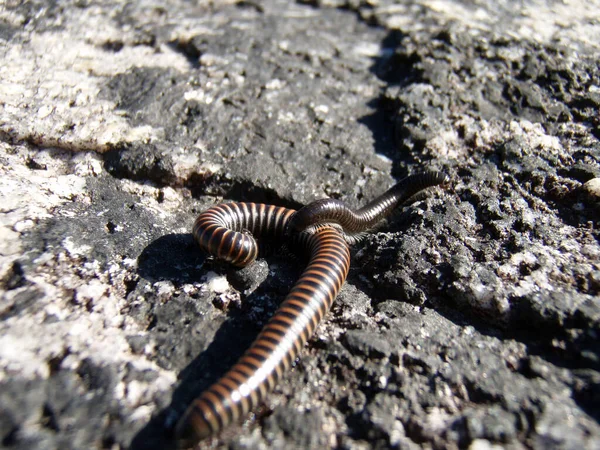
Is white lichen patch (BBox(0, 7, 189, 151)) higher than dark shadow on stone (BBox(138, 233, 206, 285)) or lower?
higher

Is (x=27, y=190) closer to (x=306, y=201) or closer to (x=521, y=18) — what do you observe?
(x=306, y=201)

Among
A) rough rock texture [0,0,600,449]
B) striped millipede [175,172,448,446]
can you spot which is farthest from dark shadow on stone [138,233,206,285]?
striped millipede [175,172,448,446]

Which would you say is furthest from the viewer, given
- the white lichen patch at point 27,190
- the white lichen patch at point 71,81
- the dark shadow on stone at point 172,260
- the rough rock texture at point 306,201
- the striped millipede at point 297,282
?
the white lichen patch at point 71,81

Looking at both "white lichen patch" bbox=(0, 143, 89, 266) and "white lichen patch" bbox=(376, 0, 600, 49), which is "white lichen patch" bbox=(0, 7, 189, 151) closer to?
"white lichen patch" bbox=(0, 143, 89, 266)

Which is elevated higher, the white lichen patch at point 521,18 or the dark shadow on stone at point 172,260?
the white lichen patch at point 521,18

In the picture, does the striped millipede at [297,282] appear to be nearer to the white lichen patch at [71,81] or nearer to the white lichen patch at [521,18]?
the white lichen patch at [71,81]

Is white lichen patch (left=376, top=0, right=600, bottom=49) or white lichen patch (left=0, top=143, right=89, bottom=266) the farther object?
white lichen patch (left=376, top=0, right=600, bottom=49)

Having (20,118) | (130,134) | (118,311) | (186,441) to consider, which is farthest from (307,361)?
(20,118)

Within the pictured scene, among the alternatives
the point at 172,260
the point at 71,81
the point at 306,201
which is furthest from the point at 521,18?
the point at 71,81

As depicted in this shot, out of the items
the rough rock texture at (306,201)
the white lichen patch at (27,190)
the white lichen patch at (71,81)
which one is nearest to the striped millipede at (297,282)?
the rough rock texture at (306,201)
